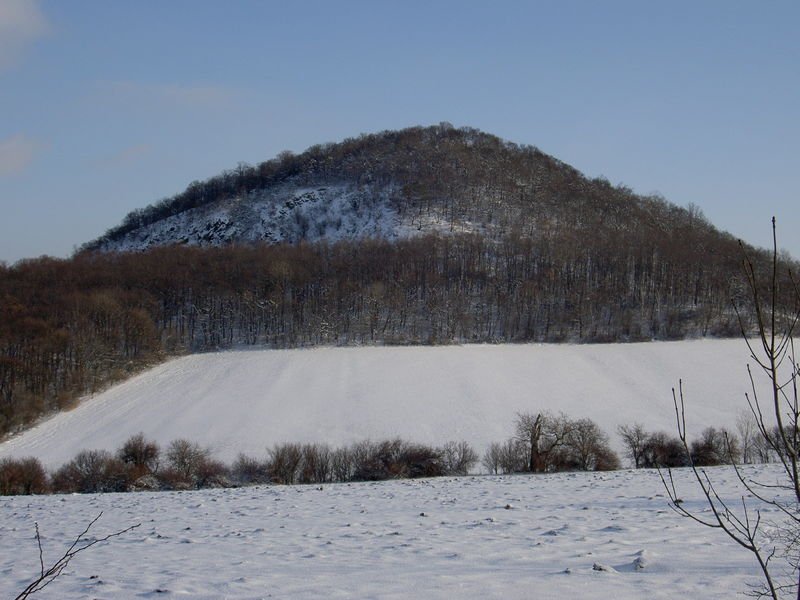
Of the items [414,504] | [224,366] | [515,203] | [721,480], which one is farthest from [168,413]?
[515,203]

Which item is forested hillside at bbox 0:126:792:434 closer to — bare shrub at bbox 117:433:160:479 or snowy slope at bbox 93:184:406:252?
snowy slope at bbox 93:184:406:252

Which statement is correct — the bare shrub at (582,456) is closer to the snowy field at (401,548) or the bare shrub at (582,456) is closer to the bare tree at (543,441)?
the bare tree at (543,441)

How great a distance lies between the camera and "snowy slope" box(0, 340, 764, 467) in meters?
48.6

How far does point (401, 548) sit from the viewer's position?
10078 millimetres

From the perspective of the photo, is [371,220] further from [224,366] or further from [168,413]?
[168,413]

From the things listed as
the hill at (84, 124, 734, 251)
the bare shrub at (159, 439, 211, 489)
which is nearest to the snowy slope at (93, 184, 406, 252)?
the hill at (84, 124, 734, 251)

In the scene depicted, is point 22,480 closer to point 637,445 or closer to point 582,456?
point 582,456

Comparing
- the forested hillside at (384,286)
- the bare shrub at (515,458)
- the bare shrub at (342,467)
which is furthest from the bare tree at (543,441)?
the forested hillside at (384,286)

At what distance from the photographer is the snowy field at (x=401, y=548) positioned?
7.65 m

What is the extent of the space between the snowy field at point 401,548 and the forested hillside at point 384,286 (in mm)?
47073

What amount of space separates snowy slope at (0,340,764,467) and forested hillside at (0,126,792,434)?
18.9 feet

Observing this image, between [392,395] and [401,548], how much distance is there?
158ft

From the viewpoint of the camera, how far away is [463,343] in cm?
8175

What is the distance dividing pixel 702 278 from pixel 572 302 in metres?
25.7
